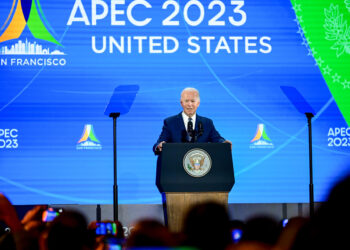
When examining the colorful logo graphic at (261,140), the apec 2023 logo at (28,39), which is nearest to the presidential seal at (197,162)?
the colorful logo graphic at (261,140)

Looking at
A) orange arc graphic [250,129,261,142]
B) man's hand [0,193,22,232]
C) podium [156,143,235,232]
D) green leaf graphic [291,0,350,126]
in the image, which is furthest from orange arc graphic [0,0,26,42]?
man's hand [0,193,22,232]

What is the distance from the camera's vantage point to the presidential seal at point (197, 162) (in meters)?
4.64

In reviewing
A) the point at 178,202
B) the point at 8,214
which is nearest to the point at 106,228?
the point at 8,214

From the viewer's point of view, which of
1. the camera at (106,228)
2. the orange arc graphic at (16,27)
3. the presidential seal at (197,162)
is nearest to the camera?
the camera at (106,228)

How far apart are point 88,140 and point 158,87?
3.61ft

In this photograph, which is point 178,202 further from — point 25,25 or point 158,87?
point 25,25

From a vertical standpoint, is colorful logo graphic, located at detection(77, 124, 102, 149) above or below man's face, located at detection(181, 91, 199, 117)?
below

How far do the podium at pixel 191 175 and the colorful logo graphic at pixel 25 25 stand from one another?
2679mm

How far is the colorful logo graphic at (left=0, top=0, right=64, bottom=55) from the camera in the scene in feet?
21.4

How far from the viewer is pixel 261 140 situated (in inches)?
267

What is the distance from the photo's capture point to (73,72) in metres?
6.62

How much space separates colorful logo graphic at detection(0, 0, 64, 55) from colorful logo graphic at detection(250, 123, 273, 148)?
8.71ft

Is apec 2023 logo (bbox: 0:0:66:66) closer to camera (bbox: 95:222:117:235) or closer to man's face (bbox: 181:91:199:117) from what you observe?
man's face (bbox: 181:91:199:117)

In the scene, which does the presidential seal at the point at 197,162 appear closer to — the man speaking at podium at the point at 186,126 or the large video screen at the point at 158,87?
the man speaking at podium at the point at 186,126
